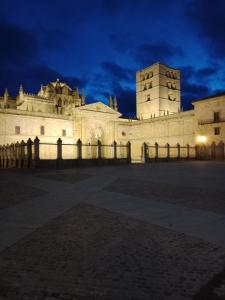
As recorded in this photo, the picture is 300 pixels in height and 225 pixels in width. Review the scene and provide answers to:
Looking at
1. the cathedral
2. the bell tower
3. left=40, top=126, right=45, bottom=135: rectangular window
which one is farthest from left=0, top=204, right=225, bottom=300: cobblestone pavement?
the bell tower

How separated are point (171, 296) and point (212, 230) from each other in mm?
2211

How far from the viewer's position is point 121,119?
5434 centimetres

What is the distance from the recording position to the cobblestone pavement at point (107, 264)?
2396mm

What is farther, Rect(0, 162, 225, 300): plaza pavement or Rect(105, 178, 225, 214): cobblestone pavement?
Rect(105, 178, 225, 214): cobblestone pavement

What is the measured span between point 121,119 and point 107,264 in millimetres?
52144

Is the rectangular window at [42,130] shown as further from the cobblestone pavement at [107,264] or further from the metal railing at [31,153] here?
the cobblestone pavement at [107,264]

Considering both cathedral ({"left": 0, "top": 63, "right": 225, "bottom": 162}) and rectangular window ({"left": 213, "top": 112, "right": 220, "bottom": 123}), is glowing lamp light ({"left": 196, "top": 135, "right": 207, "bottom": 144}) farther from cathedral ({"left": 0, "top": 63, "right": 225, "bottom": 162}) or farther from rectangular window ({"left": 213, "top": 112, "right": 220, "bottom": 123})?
rectangular window ({"left": 213, "top": 112, "right": 220, "bottom": 123})

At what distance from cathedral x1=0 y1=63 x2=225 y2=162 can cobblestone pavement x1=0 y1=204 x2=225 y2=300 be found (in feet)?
116

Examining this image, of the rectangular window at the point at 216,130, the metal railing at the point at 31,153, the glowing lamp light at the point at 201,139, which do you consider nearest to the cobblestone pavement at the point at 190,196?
the metal railing at the point at 31,153

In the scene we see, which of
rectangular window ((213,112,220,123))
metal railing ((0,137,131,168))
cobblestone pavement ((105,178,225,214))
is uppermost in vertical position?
rectangular window ((213,112,220,123))

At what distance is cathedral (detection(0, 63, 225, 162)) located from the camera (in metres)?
38.0

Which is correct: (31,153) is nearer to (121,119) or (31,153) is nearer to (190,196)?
(190,196)

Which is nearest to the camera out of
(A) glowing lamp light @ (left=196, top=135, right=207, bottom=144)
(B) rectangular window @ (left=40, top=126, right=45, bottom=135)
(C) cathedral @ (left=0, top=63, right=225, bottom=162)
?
(A) glowing lamp light @ (left=196, top=135, right=207, bottom=144)

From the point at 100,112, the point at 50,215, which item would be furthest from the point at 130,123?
the point at 50,215
